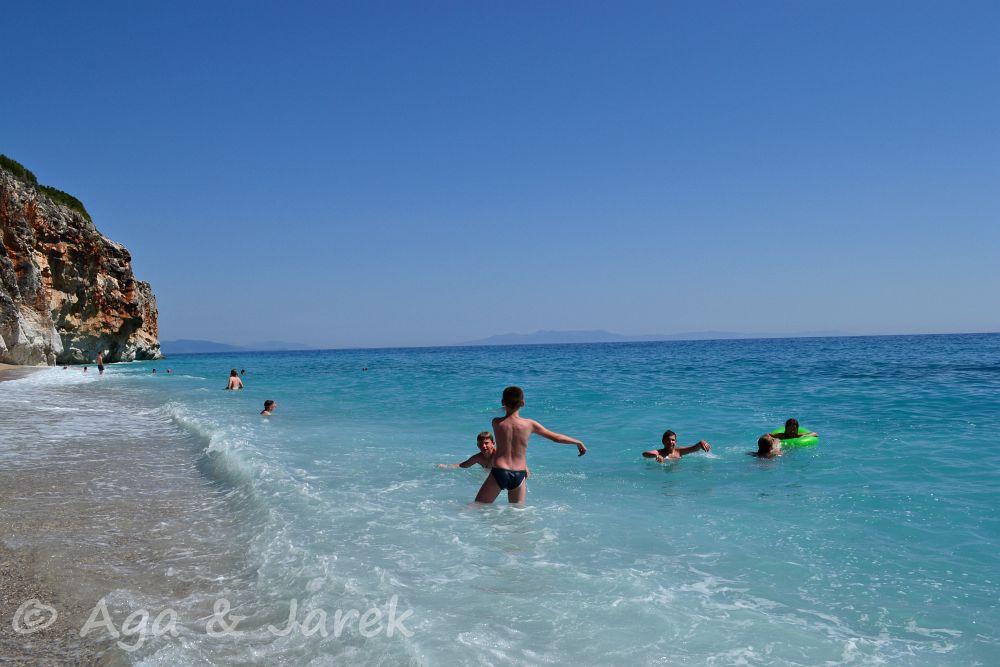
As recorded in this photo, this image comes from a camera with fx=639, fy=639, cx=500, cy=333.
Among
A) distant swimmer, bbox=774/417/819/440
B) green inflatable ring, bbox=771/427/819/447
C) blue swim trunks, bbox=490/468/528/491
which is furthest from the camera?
distant swimmer, bbox=774/417/819/440

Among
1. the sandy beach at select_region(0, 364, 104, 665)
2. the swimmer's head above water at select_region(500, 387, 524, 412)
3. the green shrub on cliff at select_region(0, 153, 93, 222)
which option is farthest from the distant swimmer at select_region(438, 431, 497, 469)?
the green shrub on cliff at select_region(0, 153, 93, 222)

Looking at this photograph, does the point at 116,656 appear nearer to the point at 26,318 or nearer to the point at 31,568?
the point at 31,568

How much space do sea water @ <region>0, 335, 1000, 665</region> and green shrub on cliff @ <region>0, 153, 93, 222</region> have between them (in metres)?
45.2

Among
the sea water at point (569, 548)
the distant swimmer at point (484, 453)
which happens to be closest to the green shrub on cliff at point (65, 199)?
the sea water at point (569, 548)

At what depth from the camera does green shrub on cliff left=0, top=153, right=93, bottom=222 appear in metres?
47.7

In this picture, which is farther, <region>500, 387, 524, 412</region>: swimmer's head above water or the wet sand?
<region>500, 387, 524, 412</region>: swimmer's head above water

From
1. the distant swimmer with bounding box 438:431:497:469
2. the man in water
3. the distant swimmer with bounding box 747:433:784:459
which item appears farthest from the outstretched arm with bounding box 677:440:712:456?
the man in water

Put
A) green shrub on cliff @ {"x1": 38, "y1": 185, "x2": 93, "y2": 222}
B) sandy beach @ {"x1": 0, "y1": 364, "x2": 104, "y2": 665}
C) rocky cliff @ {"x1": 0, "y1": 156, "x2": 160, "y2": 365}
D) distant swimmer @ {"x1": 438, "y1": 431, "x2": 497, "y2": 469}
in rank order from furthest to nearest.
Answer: green shrub on cliff @ {"x1": 38, "y1": 185, "x2": 93, "y2": 222}, rocky cliff @ {"x1": 0, "y1": 156, "x2": 160, "y2": 365}, distant swimmer @ {"x1": 438, "y1": 431, "x2": 497, "y2": 469}, sandy beach @ {"x1": 0, "y1": 364, "x2": 104, "y2": 665}

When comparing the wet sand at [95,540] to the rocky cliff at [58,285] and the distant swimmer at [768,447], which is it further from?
the rocky cliff at [58,285]

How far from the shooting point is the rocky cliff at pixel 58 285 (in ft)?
122

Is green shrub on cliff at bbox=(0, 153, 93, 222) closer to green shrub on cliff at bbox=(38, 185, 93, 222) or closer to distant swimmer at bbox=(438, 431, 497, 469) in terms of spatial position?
green shrub on cliff at bbox=(38, 185, 93, 222)

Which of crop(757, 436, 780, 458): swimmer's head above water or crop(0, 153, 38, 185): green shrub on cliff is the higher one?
crop(0, 153, 38, 185): green shrub on cliff

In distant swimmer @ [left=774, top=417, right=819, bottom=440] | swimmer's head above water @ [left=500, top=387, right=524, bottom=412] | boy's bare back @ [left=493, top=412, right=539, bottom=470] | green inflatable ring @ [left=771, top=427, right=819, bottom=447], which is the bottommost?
green inflatable ring @ [left=771, top=427, right=819, bottom=447]

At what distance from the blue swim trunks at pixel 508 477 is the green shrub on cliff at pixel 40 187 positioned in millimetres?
50135
